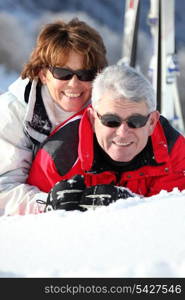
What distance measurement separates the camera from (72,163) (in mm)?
2178

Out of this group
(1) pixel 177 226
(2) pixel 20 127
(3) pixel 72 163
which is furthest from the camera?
(2) pixel 20 127

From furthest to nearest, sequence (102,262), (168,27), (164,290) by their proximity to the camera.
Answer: (168,27)
(102,262)
(164,290)

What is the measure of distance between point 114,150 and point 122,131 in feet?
0.37

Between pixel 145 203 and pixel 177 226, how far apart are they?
25cm

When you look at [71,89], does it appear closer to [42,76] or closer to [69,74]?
[69,74]

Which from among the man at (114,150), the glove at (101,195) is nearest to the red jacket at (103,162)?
the man at (114,150)

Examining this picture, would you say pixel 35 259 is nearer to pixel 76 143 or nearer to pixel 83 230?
pixel 83 230

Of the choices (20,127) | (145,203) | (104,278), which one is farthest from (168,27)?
(104,278)

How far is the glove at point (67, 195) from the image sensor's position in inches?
72.9

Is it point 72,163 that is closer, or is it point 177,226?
point 177,226

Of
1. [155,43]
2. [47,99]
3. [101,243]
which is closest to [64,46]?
[47,99]

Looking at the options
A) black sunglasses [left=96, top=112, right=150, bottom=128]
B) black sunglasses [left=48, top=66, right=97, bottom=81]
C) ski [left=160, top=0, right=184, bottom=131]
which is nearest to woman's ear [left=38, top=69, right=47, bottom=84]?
black sunglasses [left=48, top=66, right=97, bottom=81]

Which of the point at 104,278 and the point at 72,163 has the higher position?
the point at 104,278

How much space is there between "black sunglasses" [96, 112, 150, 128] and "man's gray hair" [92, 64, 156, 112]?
0.08 m
